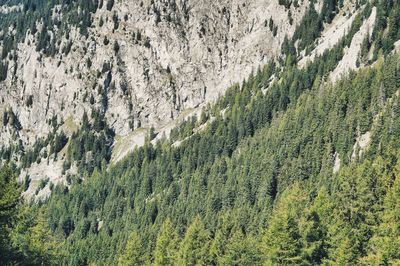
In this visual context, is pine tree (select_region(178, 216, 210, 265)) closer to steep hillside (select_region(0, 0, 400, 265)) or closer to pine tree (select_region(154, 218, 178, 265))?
steep hillside (select_region(0, 0, 400, 265))

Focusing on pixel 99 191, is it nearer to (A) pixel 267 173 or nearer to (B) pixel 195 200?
(B) pixel 195 200

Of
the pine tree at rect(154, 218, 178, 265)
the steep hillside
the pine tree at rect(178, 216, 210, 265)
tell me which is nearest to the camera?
the steep hillside

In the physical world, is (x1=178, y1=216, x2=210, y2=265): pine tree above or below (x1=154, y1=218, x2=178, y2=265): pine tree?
above

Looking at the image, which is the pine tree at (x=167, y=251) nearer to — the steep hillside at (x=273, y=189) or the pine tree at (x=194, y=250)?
the steep hillside at (x=273, y=189)

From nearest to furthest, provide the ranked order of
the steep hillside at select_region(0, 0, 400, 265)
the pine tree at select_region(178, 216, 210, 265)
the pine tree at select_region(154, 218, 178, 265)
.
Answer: the steep hillside at select_region(0, 0, 400, 265), the pine tree at select_region(178, 216, 210, 265), the pine tree at select_region(154, 218, 178, 265)

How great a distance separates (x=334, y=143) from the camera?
12512 centimetres

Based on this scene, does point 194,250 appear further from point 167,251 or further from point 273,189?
point 273,189

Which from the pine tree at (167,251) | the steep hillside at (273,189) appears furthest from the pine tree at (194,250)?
the pine tree at (167,251)

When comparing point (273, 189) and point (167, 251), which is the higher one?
point (167, 251)

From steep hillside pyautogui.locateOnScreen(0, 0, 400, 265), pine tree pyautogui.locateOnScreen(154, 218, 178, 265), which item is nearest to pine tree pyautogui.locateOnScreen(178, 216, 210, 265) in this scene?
steep hillside pyautogui.locateOnScreen(0, 0, 400, 265)

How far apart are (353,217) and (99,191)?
157986 millimetres

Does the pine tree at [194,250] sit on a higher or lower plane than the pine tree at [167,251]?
higher

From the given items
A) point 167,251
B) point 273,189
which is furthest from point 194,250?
point 273,189

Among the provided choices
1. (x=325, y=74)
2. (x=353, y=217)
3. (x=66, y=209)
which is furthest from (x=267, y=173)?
(x=66, y=209)
